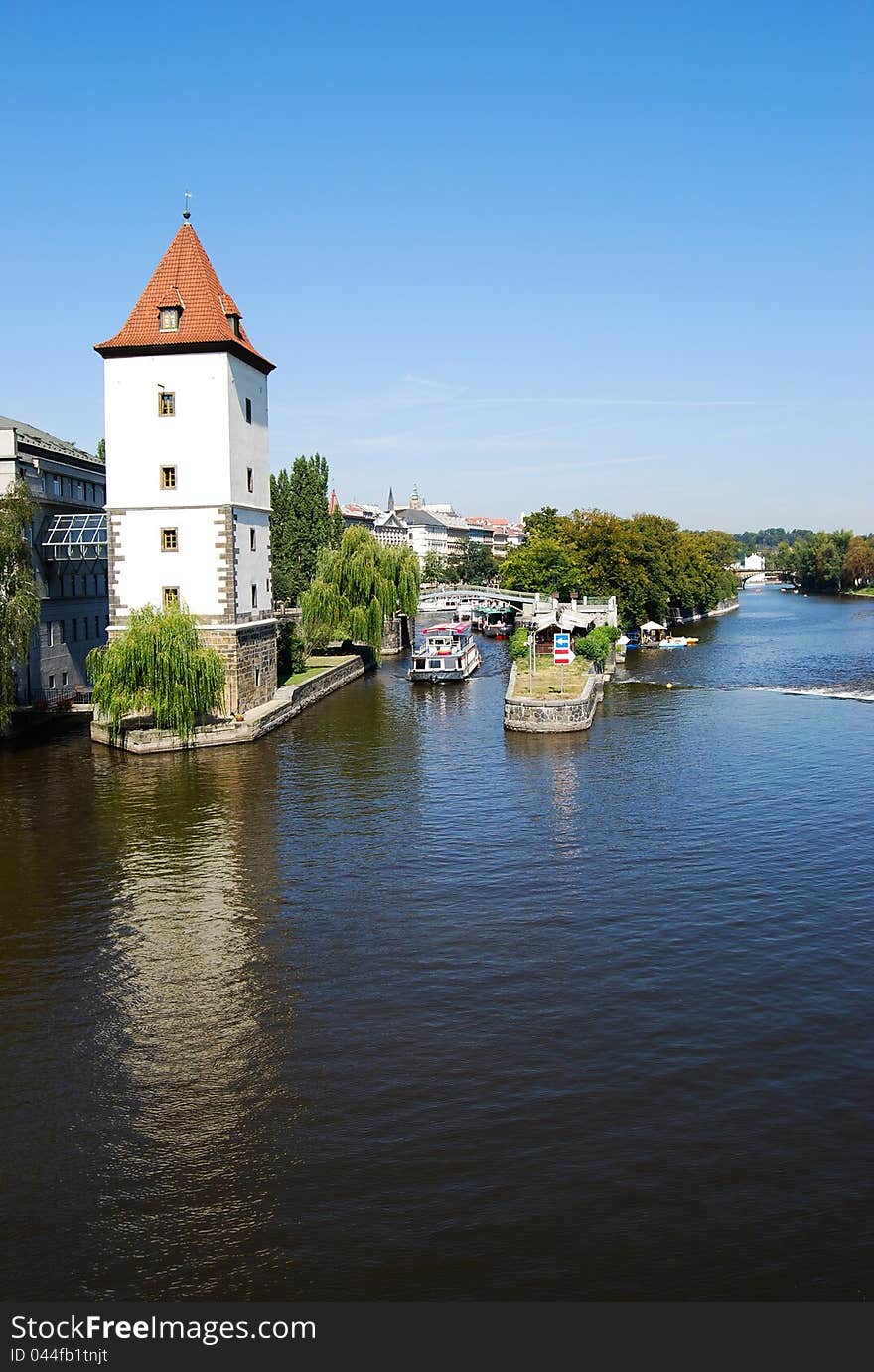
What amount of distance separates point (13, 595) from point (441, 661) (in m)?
28.3

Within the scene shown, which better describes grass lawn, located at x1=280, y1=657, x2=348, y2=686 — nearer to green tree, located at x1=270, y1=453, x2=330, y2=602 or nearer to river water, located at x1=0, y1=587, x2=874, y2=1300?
river water, located at x1=0, y1=587, x2=874, y2=1300

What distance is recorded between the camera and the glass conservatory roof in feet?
160

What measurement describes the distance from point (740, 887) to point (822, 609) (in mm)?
127602

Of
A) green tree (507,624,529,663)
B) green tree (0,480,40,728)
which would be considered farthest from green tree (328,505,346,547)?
green tree (0,480,40,728)

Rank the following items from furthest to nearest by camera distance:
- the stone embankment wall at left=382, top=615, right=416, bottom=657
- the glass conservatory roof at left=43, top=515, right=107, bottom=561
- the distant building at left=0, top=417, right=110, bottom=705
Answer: the stone embankment wall at left=382, top=615, right=416, bottom=657 < the glass conservatory roof at left=43, top=515, right=107, bottom=561 < the distant building at left=0, top=417, right=110, bottom=705

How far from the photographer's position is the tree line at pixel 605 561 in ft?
319

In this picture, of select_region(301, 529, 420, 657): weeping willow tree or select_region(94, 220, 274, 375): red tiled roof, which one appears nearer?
select_region(94, 220, 274, 375): red tiled roof

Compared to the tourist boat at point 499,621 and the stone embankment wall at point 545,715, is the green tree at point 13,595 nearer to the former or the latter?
the stone embankment wall at point 545,715

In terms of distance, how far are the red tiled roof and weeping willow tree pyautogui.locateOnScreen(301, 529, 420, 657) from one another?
2419 cm

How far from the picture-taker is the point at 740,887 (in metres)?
24.8

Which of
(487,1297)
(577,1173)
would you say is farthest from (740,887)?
(487,1297)

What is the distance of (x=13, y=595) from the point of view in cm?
4197

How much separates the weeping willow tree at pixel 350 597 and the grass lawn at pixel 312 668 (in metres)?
2.31

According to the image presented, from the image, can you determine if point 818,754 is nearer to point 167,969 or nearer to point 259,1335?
point 167,969
